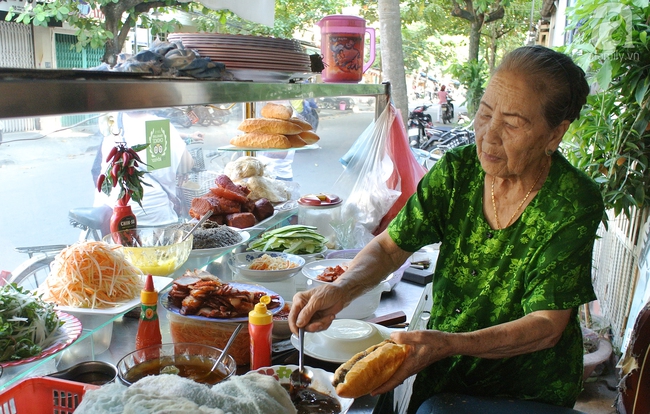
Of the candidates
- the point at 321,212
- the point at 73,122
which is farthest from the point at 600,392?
the point at 73,122

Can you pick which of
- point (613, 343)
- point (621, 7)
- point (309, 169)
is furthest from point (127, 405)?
point (613, 343)

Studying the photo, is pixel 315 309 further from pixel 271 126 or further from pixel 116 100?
pixel 271 126

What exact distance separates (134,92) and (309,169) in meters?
3.71

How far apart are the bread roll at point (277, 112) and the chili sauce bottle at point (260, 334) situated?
1.89 meters

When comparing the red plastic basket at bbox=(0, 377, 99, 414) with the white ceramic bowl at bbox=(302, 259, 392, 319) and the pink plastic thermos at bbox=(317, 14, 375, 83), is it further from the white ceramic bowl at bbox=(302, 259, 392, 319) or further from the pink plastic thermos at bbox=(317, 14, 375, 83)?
the pink plastic thermos at bbox=(317, 14, 375, 83)

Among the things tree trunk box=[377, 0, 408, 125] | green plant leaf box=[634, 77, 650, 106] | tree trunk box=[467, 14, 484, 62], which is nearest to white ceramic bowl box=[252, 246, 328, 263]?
green plant leaf box=[634, 77, 650, 106]

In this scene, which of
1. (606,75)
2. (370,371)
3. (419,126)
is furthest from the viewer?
(419,126)

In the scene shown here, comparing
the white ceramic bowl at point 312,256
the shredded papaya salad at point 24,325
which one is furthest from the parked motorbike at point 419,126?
the shredded papaya salad at point 24,325

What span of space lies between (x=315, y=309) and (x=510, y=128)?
0.88 m

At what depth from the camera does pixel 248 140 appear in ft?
10.7

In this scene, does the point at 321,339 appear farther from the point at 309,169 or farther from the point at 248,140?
the point at 309,169

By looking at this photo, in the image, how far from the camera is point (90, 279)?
5.72ft

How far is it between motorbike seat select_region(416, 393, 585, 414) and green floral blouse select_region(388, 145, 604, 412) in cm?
7

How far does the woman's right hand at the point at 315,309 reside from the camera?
177 centimetres
